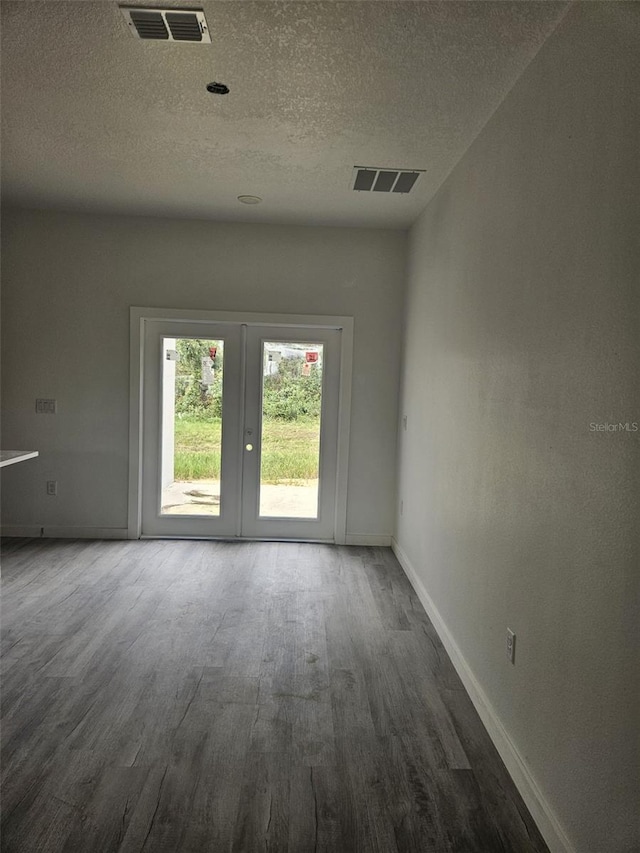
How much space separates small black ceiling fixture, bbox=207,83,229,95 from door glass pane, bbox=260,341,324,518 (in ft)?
8.44

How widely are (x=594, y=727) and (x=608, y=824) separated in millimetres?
227

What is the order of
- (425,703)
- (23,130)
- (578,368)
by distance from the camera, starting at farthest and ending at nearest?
(23,130)
(425,703)
(578,368)

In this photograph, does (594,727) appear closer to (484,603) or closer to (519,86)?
(484,603)

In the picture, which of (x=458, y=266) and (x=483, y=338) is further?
(x=458, y=266)

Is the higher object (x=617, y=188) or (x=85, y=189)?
(x=85, y=189)

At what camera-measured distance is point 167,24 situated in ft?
7.23

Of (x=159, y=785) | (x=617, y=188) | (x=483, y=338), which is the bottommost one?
(x=159, y=785)

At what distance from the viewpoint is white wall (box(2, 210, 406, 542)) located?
493 centimetres

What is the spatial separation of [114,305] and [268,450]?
1.83 metres

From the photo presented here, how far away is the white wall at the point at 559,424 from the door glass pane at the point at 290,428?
213 cm

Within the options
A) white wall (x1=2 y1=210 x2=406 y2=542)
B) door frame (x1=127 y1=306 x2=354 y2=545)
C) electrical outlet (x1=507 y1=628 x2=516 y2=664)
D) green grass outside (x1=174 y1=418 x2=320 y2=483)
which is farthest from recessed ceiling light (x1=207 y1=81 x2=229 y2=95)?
green grass outside (x1=174 y1=418 x2=320 y2=483)

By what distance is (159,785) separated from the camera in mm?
2049

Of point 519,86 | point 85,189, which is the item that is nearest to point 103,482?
point 85,189

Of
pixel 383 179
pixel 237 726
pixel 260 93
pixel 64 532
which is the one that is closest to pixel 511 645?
pixel 237 726
